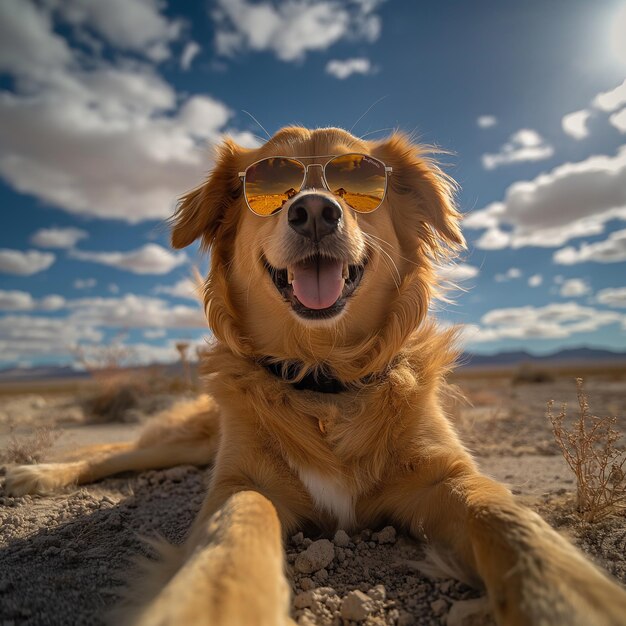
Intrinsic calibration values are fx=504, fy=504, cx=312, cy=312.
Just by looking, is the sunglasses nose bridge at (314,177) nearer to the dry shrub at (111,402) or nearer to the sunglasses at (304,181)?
the sunglasses at (304,181)

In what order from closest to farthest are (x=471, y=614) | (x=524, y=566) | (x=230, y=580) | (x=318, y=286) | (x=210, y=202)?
(x=230, y=580), (x=524, y=566), (x=471, y=614), (x=318, y=286), (x=210, y=202)

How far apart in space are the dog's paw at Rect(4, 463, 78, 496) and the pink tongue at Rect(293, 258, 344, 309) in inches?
93.0

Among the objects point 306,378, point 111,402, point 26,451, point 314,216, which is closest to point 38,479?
point 26,451

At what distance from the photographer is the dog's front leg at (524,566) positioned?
4.79 ft

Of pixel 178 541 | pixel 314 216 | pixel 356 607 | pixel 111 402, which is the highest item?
pixel 314 216

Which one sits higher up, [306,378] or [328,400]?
[306,378]

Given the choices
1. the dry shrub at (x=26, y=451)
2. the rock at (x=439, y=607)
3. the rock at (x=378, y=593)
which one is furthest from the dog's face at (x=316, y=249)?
the dry shrub at (x=26, y=451)

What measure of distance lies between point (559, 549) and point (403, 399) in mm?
1218

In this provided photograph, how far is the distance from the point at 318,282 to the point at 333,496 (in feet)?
4.05

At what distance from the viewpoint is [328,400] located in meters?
2.91

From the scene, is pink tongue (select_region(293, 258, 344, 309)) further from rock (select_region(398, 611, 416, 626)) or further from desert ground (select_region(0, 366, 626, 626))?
rock (select_region(398, 611, 416, 626))

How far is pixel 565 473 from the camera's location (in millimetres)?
4062

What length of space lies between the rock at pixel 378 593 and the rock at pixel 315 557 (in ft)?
0.89

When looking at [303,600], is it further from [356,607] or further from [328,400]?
[328,400]
